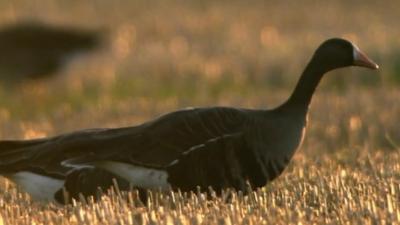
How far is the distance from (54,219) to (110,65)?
16.7 m

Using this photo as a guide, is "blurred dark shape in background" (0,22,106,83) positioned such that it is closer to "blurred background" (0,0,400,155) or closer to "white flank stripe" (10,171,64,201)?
"blurred background" (0,0,400,155)

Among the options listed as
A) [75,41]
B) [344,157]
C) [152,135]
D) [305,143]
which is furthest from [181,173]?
[75,41]

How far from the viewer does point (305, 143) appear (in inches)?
530

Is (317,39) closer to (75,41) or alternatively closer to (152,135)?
(75,41)

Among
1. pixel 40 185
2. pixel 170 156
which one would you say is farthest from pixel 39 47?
pixel 170 156

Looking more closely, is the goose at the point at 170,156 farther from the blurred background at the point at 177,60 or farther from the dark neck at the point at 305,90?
the blurred background at the point at 177,60

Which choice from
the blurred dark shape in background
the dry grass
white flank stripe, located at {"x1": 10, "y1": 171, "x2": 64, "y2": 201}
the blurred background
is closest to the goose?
white flank stripe, located at {"x1": 10, "y1": 171, "x2": 64, "y2": 201}

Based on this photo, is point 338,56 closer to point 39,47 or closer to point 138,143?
point 138,143

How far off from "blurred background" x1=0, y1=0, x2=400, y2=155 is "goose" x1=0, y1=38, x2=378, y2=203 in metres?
6.13

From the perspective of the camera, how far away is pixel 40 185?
828cm

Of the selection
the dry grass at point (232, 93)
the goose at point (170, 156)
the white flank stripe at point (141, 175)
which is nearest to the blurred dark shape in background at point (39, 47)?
the dry grass at point (232, 93)

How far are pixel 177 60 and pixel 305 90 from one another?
14.0m

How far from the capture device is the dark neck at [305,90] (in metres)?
8.67

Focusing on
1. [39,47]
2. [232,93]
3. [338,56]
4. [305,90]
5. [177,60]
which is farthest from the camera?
[39,47]
